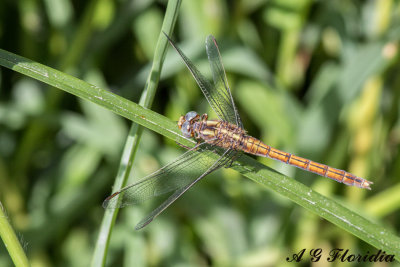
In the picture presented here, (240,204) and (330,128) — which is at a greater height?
(330,128)

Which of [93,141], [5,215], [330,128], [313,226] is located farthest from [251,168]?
[93,141]

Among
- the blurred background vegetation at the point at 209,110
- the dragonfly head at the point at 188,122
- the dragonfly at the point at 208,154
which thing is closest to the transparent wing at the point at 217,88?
the dragonfly at the point at 208,154

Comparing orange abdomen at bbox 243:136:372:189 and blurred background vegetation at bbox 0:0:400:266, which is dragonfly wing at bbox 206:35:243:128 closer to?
orange abdomen at bbox 243:136:372:189

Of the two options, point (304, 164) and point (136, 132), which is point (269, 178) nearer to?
point (136, 132)

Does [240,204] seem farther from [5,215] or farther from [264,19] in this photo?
[5,215]

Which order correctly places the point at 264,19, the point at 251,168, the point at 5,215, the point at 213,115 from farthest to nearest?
the point at 264,19 < the point at 213,115 < the point at 251,168 < the point at 5,215

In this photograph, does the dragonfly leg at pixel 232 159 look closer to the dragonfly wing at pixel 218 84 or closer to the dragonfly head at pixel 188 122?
the dragonfly head at pixel 188 122

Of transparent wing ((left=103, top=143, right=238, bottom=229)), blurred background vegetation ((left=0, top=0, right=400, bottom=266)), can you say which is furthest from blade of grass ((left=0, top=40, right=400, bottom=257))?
blurred background vegetation ((left=0, top=0, right=400, bottom=266))
